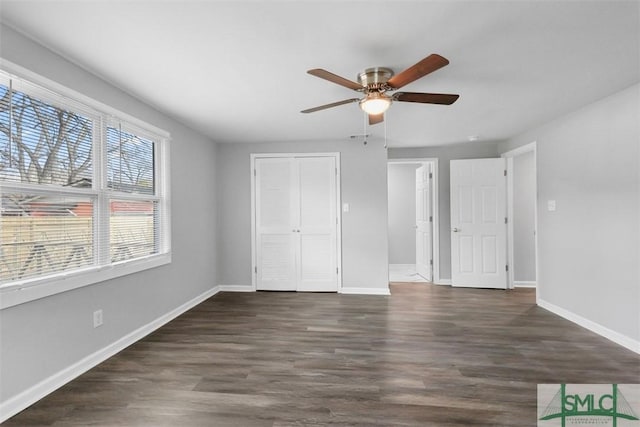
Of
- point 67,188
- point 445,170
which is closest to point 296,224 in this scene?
point 445,170

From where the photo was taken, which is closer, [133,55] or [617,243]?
[133,55]

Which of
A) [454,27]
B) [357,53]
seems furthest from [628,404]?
[357,53]

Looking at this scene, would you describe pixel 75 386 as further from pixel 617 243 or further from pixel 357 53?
pixel 617 243

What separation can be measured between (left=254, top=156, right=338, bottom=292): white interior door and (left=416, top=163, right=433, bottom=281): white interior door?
1.79m

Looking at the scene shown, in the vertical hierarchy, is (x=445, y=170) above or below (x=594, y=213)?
above

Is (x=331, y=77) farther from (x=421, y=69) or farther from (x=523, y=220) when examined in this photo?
(x=523, y=220)

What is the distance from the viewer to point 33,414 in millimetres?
1807

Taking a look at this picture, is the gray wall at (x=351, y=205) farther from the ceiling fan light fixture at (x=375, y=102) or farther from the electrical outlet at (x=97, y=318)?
the electrical outlet at (x=97, y=318)

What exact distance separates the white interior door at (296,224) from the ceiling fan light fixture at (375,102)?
230cm

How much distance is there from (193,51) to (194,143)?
84.9 inches

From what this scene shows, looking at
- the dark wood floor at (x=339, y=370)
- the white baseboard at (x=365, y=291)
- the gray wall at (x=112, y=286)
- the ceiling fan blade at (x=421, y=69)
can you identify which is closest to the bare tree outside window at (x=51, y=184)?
the gray wall at (x=112, y=286)

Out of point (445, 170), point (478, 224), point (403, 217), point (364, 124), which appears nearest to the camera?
point (364, 124)

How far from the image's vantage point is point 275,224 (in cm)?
471

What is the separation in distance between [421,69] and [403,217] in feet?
16.7
